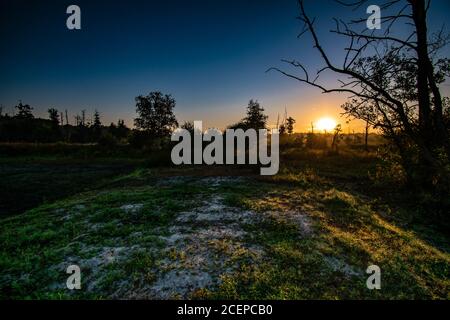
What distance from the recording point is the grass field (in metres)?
4.92

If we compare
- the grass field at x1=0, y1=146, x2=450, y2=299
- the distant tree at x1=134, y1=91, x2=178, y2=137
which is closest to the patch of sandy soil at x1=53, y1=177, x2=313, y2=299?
the grass field at x1=0, y1=146, x2=450, y2=299

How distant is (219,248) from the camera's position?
250 inches

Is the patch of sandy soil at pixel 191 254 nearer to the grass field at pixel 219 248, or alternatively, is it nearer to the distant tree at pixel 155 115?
the grass field at pixel 219 248

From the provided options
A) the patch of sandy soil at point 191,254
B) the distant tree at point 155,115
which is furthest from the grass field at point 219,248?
the distant tree at point 155,115

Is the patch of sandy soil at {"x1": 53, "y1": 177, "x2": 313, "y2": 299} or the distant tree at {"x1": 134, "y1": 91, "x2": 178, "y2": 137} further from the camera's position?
the distant tree at {"x1": 134, "y1": 91, "x2": 178, "y2": 137}

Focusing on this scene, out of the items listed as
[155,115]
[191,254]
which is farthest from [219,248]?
[155,115]

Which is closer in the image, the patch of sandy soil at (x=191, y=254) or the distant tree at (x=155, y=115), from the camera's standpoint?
the patch of sandy soil at (x=191, y=254)

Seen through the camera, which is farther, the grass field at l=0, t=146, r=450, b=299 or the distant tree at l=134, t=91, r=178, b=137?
the distant tree at l=134, t=91, r=178, b=137

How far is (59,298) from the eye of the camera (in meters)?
4.51

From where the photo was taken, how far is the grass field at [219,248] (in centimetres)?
492

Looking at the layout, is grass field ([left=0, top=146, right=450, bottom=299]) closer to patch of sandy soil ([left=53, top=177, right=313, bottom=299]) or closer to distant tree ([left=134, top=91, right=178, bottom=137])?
patch of sandy soil ([left=53, top=177, right=313, bottom=299])

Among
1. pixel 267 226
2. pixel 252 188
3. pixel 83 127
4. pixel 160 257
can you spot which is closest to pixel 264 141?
pixel 252 188
